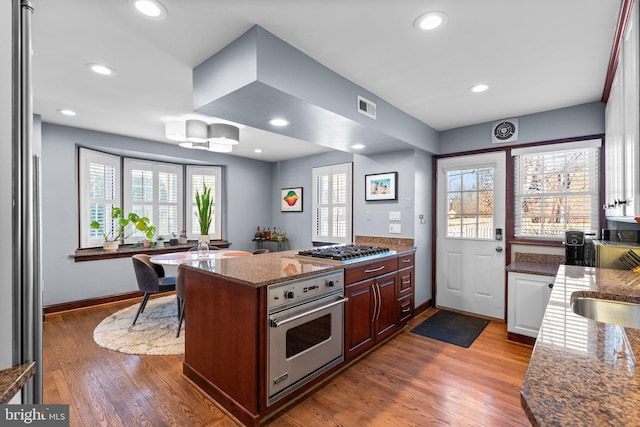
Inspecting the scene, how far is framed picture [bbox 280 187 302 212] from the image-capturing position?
575 centimetres

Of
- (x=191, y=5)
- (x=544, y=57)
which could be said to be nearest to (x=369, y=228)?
(x=544, y=57)

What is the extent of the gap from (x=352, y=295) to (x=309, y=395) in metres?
0.78

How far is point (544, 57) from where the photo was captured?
84.0 inches

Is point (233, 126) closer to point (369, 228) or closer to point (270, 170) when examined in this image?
point (369, 228)

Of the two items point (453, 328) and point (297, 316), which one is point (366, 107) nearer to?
point (297, 316)

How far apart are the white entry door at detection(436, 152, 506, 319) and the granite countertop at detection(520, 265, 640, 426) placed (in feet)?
8.35

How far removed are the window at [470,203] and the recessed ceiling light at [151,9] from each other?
351 cm

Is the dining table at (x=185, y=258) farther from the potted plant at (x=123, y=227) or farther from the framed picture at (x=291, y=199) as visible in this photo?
the framed picture at (x=291, y=199)

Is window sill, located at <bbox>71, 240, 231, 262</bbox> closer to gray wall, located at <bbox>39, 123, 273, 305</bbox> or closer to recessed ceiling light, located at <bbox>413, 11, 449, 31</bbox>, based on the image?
gray wall, located at <bbox>39, 123, 273, 305</bbox>

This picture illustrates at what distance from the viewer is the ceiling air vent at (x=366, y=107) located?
2.59 meters

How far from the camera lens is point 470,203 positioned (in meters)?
3.78

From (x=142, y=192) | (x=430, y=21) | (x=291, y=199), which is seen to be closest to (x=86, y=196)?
(x=142, y=192)

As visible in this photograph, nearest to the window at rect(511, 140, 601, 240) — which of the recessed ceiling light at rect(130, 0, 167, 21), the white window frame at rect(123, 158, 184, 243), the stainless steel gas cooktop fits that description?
the stainless steel gas cooktop

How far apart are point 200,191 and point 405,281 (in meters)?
3.97
